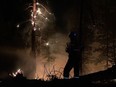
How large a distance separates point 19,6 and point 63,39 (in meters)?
6.80

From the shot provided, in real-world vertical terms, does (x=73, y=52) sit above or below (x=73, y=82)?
above

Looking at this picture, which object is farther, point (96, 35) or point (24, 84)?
point (96, 35)

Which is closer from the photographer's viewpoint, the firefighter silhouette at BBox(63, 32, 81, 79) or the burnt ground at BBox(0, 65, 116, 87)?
the burnt ground at BBox(0, 65, 116, 87)

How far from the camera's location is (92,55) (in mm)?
39125

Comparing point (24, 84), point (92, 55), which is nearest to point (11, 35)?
point (92, 55)

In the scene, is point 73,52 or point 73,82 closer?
point 73,82

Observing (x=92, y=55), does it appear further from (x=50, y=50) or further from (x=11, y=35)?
(x=11, y=35)

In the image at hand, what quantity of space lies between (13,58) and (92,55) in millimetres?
8943

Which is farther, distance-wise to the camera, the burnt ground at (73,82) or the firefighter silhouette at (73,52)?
the firefighter silhouette at (73,52)

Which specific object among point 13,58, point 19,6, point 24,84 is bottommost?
point 13,58

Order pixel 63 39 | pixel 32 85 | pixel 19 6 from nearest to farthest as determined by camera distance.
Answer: pixel 32 85 → pixel 19 6 → pixel 63 39

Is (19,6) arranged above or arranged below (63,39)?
above

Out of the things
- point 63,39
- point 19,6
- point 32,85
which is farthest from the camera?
point 63,39

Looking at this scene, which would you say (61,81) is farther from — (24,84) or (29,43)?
(29,43)
